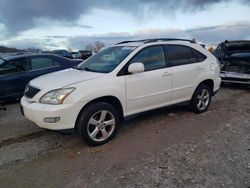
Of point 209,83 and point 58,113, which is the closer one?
point 58,113

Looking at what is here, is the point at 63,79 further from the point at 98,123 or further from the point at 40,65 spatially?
the point at 40,65

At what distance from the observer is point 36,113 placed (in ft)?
14.1

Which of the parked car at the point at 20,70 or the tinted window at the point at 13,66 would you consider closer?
the parked car at the point at 20,70

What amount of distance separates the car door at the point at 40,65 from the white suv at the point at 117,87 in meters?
3.01

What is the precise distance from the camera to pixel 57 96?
13.9 ft

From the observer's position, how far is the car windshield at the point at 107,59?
4.98 m

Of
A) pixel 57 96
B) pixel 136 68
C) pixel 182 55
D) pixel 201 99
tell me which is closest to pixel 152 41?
pixel 182 55

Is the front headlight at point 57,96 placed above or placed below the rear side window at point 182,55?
below

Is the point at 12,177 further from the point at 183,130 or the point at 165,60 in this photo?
the point at 165,60

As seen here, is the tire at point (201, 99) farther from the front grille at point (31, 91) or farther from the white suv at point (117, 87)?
the front grille at point (31, 91)

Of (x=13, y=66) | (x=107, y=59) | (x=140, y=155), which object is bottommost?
(x=140, y=155)

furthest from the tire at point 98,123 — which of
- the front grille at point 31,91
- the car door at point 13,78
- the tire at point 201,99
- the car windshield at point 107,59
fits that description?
the car door at point 13,78

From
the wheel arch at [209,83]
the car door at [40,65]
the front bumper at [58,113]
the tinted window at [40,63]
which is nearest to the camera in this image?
the front bumper at [58,113]

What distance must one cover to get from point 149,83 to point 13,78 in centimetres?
451
